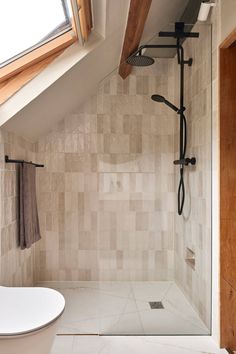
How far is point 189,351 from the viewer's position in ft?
6.51

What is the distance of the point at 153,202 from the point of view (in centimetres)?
265

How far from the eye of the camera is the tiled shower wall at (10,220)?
89.3 inches

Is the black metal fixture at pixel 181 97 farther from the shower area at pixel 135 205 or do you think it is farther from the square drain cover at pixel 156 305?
the square drain cover at pixel 156 305

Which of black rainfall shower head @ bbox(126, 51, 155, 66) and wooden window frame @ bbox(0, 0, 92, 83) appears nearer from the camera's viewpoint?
wooden window frame @ bbox(0, 0, 92, 83)

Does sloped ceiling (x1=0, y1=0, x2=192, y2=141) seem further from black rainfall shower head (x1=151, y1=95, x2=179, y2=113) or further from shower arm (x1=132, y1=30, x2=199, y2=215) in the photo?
black rainfall shower head (x1=151, y1=95, x2=179, y2=113)

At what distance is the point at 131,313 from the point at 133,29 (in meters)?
2.13

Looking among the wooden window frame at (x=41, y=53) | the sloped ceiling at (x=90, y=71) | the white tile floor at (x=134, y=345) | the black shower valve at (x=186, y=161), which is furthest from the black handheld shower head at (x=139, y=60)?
the white tile floor at (x=134, y=345)

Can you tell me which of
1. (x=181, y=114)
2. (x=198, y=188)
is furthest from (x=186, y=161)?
(x=181, y=114)

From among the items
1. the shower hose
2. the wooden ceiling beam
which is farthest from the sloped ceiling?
the shower hose

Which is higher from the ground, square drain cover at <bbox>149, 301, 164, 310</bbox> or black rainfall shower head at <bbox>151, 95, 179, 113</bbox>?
black rainfall shower head at <bbox>151, 95, 179, 113</bbox>

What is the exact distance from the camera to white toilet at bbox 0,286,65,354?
136 cm

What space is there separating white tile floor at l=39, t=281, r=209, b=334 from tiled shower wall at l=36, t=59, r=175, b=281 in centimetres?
10

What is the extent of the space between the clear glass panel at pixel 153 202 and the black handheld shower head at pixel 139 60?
0.05 m

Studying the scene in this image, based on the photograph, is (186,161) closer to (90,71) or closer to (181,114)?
(181,114)
